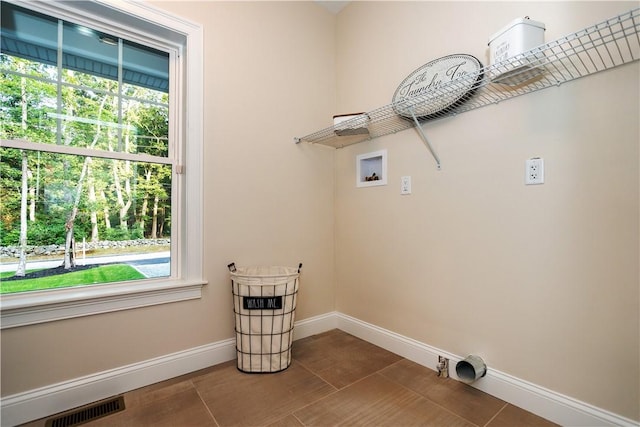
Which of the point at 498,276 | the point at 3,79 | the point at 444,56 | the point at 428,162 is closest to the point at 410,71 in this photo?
the point at 444,56

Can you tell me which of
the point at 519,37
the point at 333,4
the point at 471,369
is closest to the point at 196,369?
the point at 471,369

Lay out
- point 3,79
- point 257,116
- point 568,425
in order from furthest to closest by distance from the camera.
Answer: point 257,116
point 3,79
point 568,425

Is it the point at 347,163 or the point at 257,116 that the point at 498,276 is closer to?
the point at 347,163

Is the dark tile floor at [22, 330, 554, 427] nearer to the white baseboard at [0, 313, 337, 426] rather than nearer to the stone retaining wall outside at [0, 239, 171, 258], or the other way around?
the white baseboard at [0, 313, 337, 426]

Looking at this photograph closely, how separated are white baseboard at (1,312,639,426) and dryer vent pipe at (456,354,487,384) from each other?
Answer: 0.18ft

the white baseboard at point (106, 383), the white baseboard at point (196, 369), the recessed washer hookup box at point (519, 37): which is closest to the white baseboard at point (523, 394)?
the white baseboard at point (196, 369)

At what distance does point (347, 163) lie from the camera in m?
2.34

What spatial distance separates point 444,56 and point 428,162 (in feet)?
1.93

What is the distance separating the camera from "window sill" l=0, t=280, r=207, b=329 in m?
1.34

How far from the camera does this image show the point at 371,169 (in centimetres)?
221

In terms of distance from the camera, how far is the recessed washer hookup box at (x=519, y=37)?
125 centimetres

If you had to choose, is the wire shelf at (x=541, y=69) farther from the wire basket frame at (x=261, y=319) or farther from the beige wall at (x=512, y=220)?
the wire basket frame at (x=261, y=319)

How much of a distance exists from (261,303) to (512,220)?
53.3 inches

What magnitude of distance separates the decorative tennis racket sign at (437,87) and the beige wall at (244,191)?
77cm
